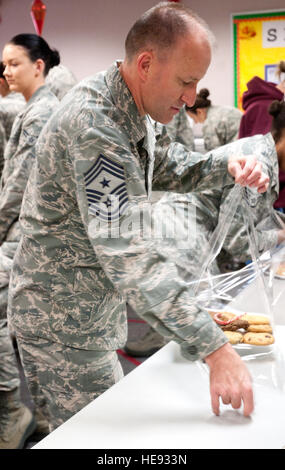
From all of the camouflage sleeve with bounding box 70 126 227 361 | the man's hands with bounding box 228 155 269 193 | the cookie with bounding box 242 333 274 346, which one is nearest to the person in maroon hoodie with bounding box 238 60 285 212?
the man's hands with bounding box 228 155 269 193

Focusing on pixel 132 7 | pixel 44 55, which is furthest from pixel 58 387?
pixel 132 7

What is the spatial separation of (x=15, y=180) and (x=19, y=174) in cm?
3

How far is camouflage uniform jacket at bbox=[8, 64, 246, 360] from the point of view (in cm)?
97

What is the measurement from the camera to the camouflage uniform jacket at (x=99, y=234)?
966 mm

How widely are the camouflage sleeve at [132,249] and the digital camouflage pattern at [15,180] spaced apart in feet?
A: 3.42

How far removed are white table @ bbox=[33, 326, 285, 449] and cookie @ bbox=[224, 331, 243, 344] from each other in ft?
0.24

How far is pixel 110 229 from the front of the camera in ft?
3.23

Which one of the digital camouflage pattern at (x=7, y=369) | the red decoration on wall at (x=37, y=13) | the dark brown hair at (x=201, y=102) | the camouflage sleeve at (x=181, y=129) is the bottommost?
the digital camouflage pattern at (x=7, y=369)

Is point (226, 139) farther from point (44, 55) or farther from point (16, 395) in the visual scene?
point (16, 395)

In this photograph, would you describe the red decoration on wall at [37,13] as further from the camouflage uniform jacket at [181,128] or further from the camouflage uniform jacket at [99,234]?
the camouflage uniform jacket at [99,234]

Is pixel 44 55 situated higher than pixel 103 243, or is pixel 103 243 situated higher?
pixel 44 55

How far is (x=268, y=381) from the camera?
42.5 inches

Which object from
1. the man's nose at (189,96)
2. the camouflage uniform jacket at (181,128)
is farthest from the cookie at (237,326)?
the camouflage uniform jacket at (181,128)

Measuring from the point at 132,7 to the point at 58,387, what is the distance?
5.92 meters
